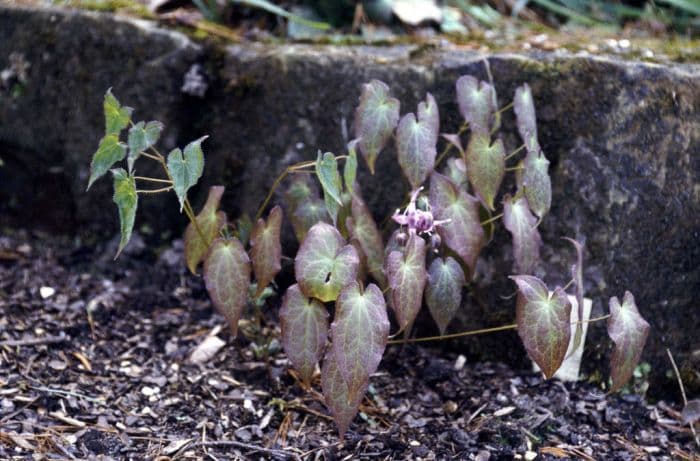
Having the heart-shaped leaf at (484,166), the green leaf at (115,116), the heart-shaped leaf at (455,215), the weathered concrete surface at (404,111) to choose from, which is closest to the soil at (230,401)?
the weathered concrete surface at (404,111)

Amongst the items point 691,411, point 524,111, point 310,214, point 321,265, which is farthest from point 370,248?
point 691,411

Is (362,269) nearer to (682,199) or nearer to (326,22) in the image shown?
(682,199)

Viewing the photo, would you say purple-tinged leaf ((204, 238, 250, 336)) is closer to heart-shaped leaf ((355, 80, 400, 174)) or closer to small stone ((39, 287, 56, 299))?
heart-shaped leaf ((355, 80, 400, 174))

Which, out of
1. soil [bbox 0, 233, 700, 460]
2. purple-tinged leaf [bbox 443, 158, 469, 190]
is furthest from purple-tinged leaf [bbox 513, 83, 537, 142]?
soil [bbox 0, 233, 700, 460]

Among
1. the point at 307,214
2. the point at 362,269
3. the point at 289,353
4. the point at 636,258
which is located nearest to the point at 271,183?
the point at 307,214

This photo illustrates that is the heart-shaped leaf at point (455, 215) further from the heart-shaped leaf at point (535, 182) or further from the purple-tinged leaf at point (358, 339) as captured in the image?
the purple-tinged leaf at point (358, 339)

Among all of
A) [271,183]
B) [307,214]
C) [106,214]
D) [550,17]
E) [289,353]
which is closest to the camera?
[289,353]
